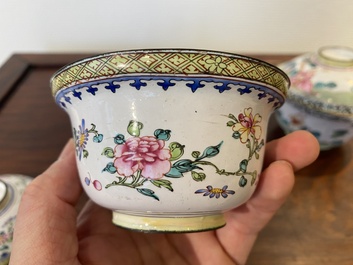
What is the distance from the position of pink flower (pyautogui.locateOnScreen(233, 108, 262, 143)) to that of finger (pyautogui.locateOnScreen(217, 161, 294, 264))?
0.29 ft

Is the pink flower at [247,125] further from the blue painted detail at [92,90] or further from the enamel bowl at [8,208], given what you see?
the enamel bowl at [8,208]

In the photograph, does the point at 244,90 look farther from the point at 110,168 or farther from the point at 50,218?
the point at 50,218

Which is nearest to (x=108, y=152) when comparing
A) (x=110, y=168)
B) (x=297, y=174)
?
(x=110, y=168)

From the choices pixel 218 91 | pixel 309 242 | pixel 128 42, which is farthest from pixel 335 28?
pixel 218 91

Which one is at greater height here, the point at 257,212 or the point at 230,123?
the point at 230,123

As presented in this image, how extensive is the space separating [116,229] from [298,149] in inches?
12.4

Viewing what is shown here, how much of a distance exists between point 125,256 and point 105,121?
0.86ft

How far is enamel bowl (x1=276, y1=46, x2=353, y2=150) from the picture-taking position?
0.73m

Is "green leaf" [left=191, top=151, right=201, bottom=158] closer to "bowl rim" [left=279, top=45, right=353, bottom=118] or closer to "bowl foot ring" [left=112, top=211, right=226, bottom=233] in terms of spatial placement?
"bowl foot ring" [left=112, top=211, right=226, bottom=233]

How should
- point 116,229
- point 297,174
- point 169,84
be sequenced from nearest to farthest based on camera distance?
point 169,84, point 116,229, point 297,174

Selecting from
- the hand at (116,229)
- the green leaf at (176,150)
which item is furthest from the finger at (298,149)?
the green leaf at (176,150)

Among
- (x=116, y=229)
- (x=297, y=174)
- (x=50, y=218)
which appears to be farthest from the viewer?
(x=297, y=174)

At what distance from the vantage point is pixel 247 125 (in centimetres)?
47

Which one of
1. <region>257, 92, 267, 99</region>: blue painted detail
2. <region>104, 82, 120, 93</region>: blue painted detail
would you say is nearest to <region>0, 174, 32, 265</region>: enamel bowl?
<region>104, 82, 120, 93</region>: blue painted detail
